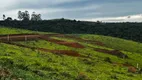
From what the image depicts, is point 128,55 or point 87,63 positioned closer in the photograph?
point 87,63

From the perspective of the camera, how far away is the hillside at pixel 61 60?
38.5 m

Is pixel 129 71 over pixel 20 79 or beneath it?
beneath

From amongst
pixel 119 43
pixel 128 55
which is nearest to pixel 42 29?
pixel 119 43

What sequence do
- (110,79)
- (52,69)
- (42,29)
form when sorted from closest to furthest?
(52,69)
(110,79)
(42,29)

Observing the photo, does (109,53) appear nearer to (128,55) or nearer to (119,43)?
(128,55)

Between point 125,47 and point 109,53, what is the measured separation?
4128cm

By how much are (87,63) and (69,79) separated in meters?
22.6

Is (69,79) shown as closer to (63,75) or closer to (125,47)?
(63,75)

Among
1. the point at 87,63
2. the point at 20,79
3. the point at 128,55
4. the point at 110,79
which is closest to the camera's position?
the point at 20,79

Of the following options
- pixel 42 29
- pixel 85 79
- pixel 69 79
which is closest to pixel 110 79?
pixel 85 79

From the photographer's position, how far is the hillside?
38.5 meters

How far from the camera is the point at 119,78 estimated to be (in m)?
52.2

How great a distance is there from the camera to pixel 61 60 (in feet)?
188

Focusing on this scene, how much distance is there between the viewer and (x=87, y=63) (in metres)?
62.5
